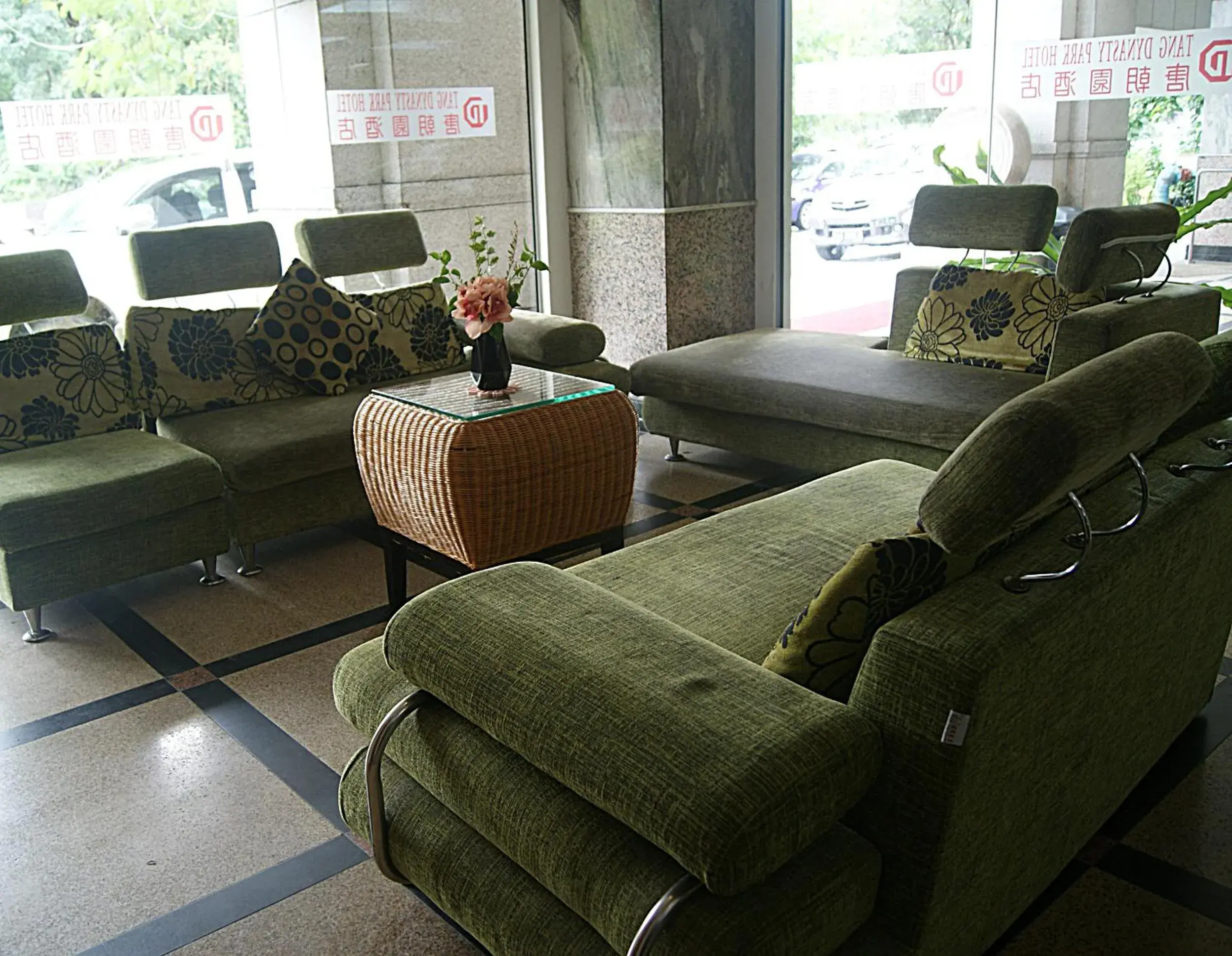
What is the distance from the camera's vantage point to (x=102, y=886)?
2109 mm

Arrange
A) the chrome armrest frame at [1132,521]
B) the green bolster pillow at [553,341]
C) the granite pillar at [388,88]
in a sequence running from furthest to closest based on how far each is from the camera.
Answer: the granite pillar at [388,88] < the green bolster pillow at [553,341] < the chrome armrest frame at [1132,521]

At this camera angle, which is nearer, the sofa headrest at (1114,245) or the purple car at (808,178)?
the sofa headrest at (1114,245)

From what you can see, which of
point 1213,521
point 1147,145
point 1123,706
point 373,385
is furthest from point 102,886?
point 1147,145

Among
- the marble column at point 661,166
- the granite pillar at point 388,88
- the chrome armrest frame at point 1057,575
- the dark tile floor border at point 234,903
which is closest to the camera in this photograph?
the chrome armrest frame at point 1057,575

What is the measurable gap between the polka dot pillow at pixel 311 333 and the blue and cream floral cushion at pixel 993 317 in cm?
209

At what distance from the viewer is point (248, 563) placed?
11.9 ft

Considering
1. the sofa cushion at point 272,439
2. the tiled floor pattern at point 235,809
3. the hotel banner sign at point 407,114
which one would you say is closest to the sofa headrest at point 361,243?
the sofa cushion at point 272,439

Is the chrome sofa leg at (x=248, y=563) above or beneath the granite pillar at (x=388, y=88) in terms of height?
beneath

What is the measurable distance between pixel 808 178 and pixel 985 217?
1.56 metres

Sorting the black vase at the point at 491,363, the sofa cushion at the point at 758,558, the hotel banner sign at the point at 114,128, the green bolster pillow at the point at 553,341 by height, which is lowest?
the sofa cushion at the point at 758,558

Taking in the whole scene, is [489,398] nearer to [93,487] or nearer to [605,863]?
[93,487]

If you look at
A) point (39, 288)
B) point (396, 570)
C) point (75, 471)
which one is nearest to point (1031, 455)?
point (396, 570)

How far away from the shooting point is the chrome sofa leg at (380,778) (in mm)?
1728

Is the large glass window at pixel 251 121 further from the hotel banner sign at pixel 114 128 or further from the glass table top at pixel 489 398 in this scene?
the glass table top at pixel 489 398
